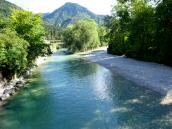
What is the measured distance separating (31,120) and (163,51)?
112ft

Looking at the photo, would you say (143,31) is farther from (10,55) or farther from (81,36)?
(81,36)

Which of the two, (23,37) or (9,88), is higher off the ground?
(23,37)

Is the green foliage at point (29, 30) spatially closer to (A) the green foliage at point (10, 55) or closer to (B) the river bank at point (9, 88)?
(A) the green foliage at point (10, 55)

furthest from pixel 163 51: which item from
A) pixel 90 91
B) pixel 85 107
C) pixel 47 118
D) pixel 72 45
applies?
pixel 72 45

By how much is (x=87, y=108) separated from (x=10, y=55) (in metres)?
19.1

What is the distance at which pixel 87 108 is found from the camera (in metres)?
32.3

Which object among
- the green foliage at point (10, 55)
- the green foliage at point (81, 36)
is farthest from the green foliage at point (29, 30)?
the green foliage at point (81, 36)

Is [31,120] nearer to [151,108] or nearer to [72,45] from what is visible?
[151,108]

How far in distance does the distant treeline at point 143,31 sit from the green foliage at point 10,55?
2536cm

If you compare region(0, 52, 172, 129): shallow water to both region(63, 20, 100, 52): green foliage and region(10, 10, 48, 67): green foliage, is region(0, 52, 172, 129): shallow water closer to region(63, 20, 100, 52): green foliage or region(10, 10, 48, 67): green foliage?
region(10, 10, 48, 67): green foliage

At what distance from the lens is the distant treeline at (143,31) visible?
53.3 meters

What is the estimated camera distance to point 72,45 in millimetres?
129750

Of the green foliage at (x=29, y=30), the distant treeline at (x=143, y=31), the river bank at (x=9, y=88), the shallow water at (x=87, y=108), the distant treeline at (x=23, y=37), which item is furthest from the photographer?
the green foliage at (x=29, y=30)

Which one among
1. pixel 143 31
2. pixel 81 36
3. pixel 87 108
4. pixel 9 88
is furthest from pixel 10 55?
pixel 81 36
